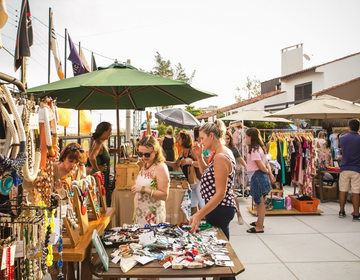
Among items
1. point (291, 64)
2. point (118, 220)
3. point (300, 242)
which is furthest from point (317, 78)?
point (118, 220)

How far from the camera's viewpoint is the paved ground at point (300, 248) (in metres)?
3.42

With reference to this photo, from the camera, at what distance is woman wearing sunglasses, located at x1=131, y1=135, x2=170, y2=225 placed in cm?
291

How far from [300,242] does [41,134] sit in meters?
4.29

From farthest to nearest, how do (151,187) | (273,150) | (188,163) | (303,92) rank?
(303,92)
(273,150)
(188,163)
(151,187)

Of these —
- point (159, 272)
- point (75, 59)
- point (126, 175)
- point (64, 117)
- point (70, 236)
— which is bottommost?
point (159, 272)

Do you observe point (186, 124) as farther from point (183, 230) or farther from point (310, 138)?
point (183, 230)

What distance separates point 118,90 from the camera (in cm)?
462

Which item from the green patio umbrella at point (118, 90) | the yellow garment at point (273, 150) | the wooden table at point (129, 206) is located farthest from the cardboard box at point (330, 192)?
the green patio umbrella at point (118, 90)

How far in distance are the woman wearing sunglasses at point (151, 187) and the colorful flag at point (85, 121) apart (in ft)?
18.7

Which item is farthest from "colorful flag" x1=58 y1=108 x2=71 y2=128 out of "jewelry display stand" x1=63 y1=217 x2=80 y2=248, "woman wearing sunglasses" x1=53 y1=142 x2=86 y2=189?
A: "jewelry display stand" x1=63 y1=217 x2=80 y2=248

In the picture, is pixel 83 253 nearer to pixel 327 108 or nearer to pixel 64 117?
pixel 64 117

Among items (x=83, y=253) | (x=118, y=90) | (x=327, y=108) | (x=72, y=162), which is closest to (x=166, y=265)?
(x=83, y=253)

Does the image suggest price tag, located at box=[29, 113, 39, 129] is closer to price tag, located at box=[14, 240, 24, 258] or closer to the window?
price tag, located at box=[14, 240, 24, 258]

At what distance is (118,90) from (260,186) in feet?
9.55
